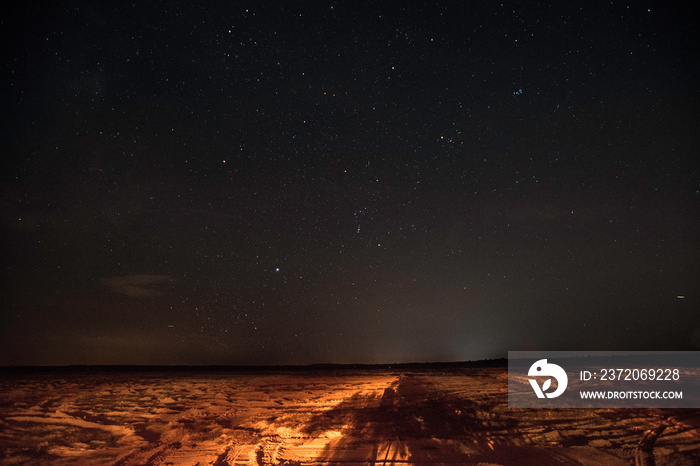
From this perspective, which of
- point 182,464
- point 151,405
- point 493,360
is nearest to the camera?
point 182,464

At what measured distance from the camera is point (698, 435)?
593 centimetres

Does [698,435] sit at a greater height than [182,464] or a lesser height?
greater

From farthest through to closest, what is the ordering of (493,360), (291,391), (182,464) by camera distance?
(493,360) < (291,391) < (182,464)

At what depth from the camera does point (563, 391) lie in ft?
30.8

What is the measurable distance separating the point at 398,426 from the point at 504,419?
81.7 inches

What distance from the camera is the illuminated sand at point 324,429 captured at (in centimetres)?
532

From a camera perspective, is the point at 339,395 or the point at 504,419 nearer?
the point at 504,419

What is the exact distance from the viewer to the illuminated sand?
5.32 meters

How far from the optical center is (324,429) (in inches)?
258

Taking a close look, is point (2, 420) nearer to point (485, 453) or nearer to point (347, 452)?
point (347, 452)

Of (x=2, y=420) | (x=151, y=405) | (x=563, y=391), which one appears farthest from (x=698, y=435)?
(x=2, y=420)

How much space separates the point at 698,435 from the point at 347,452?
5.67 metres

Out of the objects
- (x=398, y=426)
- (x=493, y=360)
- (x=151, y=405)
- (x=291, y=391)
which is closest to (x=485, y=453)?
(x=398, y=426)

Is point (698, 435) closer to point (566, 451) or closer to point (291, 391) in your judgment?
point (566, 451)
